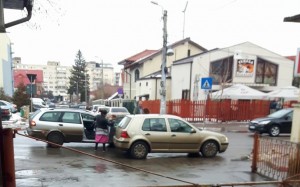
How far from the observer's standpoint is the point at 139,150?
11.0m

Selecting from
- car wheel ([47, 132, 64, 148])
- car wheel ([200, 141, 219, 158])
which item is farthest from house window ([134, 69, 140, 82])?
car wheel ([200, 141, 219, 158])

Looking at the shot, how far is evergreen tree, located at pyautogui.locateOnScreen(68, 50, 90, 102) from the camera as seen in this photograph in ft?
291

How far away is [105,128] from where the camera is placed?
12289 mm

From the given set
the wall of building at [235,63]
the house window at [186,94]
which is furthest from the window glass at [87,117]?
the house window at [186,94]

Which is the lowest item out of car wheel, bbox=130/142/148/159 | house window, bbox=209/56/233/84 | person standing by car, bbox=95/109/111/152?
car wheel, bbox=130/142/148/159

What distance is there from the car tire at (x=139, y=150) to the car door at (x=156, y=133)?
260 millimetres

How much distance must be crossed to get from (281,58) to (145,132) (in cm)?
2647

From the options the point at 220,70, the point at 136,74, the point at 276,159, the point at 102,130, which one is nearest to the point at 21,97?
the point at 136,74

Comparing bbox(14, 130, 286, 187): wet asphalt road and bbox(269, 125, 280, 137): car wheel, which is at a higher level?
bbox(14, 130, 286, 187): wet asphalt road

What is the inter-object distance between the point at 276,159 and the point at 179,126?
3789 mm

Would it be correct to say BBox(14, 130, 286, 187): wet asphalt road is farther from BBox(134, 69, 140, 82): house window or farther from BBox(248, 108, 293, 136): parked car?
BBox(134, 69, 140, 82): house window

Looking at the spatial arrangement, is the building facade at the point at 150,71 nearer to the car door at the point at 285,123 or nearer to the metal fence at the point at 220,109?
the metal fence at the point at 220,109

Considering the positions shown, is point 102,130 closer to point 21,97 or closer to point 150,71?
point 21,97

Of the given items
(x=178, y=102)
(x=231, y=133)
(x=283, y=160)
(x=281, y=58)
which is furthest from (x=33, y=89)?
(x=281, y=58)
